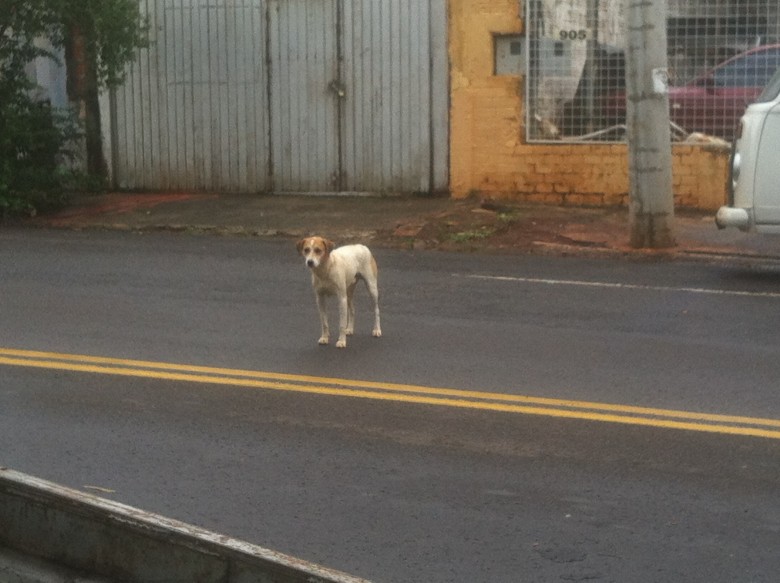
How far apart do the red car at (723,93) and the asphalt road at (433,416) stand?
188 inches

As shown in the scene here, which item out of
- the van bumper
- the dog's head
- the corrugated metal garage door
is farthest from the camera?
the corrugated metal garage door

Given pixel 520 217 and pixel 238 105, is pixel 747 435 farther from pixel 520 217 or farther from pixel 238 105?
pixel 238 105

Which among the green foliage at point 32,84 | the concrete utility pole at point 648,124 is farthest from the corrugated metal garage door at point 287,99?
the concrete utility pole at point 648,124

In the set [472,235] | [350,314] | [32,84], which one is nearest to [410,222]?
[472,235]

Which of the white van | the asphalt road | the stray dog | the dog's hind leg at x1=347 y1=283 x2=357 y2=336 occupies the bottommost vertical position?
the asphalt road

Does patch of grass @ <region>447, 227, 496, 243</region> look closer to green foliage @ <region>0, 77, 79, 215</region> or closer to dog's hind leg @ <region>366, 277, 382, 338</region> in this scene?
dog's hind leg @ <region>366, 277, 382, 338</region>

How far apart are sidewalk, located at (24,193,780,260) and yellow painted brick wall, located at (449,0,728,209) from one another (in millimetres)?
361

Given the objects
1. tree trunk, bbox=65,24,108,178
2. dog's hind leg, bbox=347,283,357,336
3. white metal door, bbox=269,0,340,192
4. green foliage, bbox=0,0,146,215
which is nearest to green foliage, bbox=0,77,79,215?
green foliage, bbox=0,0,146,215

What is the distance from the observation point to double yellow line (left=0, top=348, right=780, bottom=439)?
7.50m

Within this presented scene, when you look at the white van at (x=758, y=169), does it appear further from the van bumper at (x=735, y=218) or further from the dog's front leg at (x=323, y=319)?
the dog's front leg at (x=323, y=319)

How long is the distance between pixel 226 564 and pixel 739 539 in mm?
2157

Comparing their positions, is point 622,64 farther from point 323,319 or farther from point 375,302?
point 323,319

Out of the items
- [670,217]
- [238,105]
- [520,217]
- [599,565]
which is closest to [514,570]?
[599,565]

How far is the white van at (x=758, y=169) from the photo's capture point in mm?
12625
